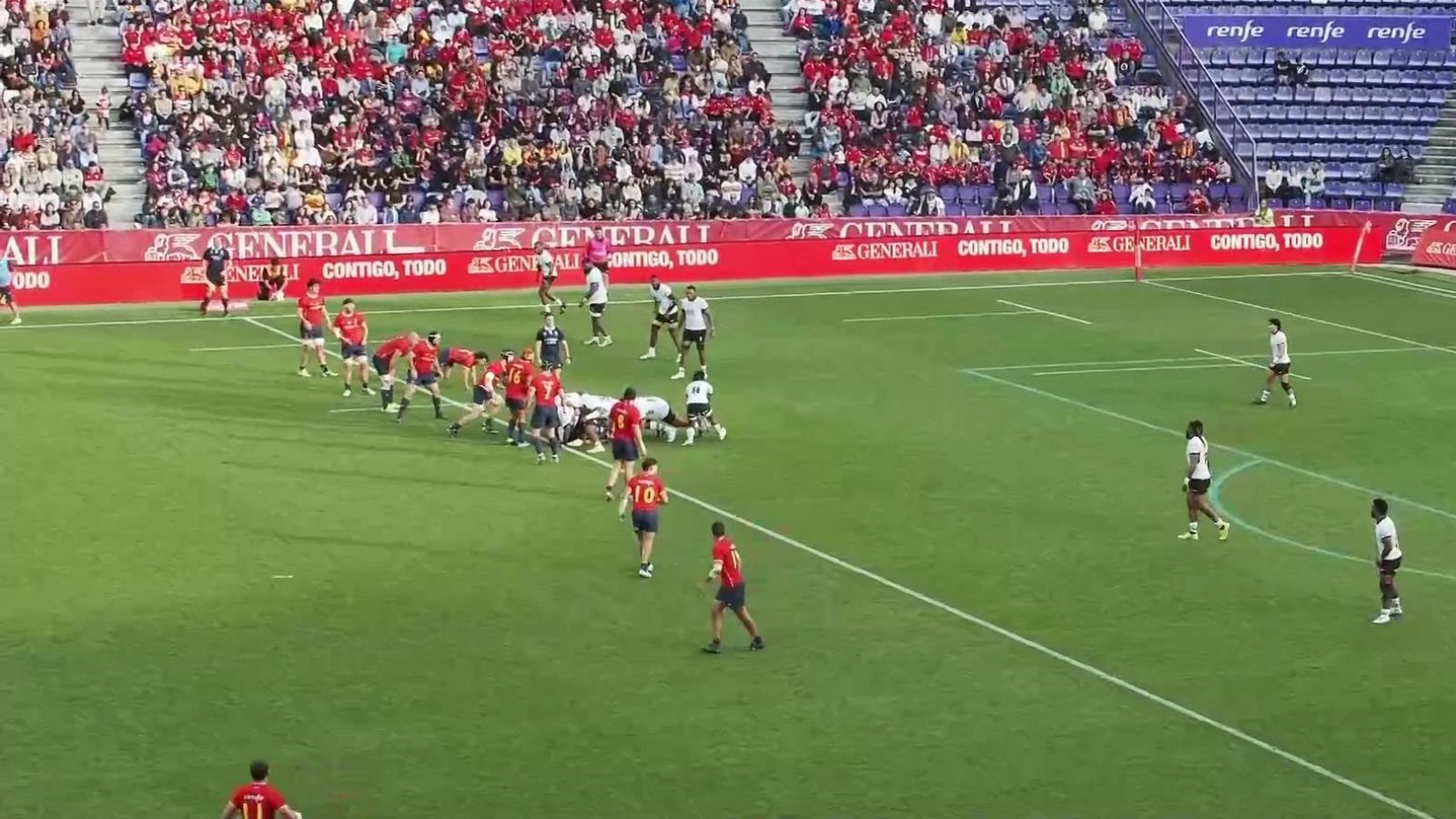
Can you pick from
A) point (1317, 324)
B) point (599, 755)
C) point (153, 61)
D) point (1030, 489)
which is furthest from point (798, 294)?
point (599, 755)

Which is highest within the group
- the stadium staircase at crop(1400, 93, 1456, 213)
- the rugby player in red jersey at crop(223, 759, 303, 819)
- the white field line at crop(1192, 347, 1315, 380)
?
the stadium staircase at crop(1400, 93, 1456, 213)

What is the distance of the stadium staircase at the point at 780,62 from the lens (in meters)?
71.1

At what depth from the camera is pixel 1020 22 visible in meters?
76.6

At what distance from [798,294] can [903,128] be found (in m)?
13.4

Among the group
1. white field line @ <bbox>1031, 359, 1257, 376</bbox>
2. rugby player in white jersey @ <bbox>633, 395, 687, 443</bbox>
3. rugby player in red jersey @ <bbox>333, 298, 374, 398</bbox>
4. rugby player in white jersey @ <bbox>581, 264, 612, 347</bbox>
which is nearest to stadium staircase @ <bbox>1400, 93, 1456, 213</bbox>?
white field line @ <bbox>1031, 359, 1257, 376</bbox>

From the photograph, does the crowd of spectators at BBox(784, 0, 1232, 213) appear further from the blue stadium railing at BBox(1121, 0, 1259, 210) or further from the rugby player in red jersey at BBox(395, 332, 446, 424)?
the rugby player in red jersey at BBox(395, 332, 446, 424)

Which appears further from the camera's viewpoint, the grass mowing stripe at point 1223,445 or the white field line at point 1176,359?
the white field line at point 1176,359

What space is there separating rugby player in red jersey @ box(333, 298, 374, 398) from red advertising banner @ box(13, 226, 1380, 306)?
12.8m

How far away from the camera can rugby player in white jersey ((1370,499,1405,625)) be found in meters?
28.5

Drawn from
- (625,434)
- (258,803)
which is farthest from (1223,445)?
(258,803)

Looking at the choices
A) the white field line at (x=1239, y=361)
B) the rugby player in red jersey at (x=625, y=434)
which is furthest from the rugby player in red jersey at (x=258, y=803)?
the white field line at (x=1239, y=361)

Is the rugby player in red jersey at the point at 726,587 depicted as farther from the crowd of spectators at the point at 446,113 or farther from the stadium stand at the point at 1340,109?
the stadium stand at the point at 1340,109

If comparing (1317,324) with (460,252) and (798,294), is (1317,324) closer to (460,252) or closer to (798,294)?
(798,294)

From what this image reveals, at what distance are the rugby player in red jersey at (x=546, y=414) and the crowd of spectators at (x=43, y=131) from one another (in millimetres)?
23961
